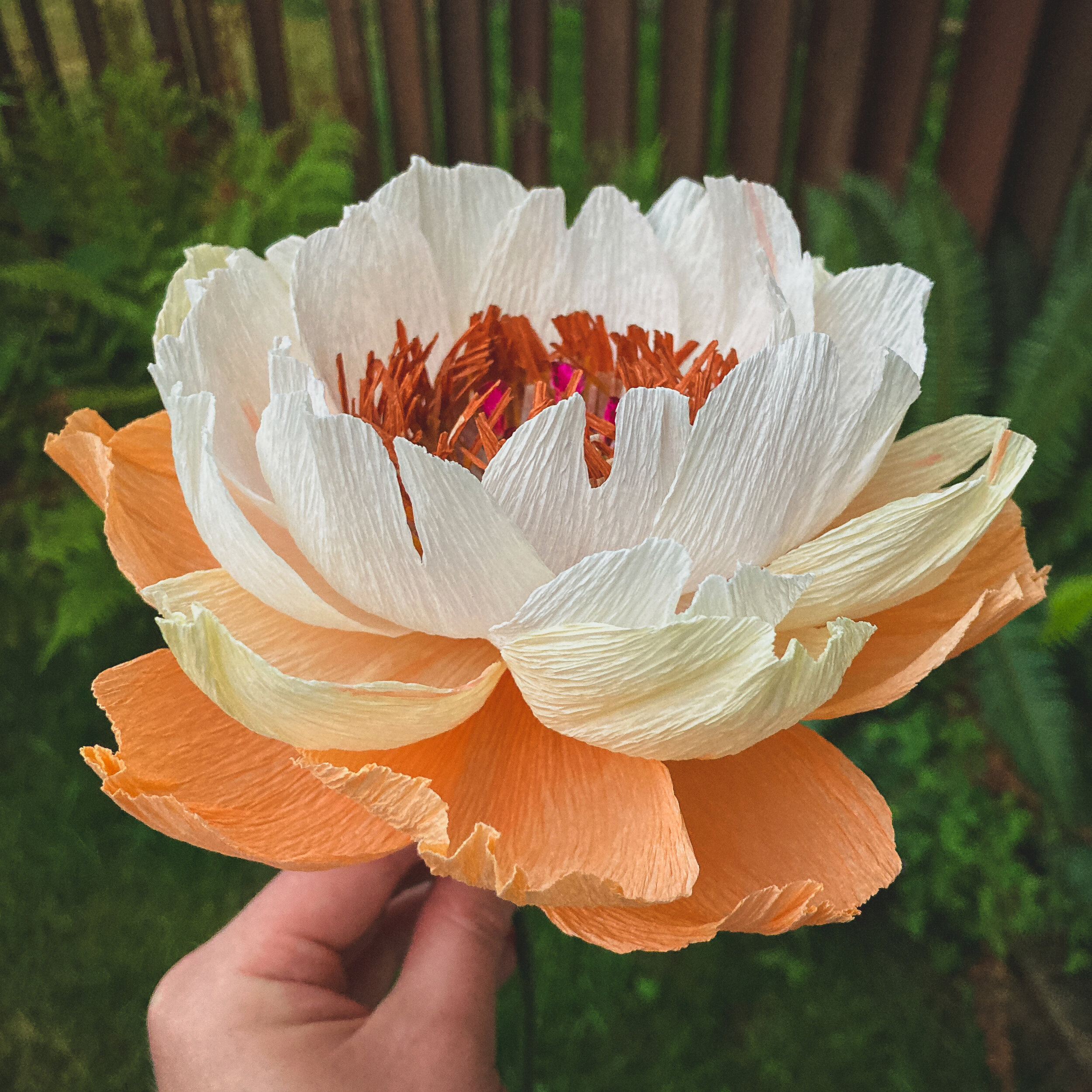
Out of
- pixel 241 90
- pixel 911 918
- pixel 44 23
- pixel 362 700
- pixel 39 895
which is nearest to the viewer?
pixel 362 700

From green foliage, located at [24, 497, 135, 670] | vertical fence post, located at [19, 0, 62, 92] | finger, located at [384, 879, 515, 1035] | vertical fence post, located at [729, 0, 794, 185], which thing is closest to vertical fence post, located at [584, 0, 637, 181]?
vertical fence post, located at [729, 0, 794, 185]

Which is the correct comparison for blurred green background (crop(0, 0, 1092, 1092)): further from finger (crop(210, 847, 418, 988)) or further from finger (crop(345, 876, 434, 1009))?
finger (crop(210, 847, 418, 988))

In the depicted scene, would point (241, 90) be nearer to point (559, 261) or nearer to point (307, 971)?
point (559, 261)

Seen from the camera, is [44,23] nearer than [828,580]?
No

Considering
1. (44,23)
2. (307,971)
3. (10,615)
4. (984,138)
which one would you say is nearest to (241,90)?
(44,23)

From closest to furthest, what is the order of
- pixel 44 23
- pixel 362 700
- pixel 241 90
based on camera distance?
pixel 362 700 < pixel 44 23 < pixel 241 90

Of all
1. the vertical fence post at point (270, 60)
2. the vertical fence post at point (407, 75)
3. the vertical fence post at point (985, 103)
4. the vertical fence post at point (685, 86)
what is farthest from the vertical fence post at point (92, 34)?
the vertical fence post at point (985, 103)
